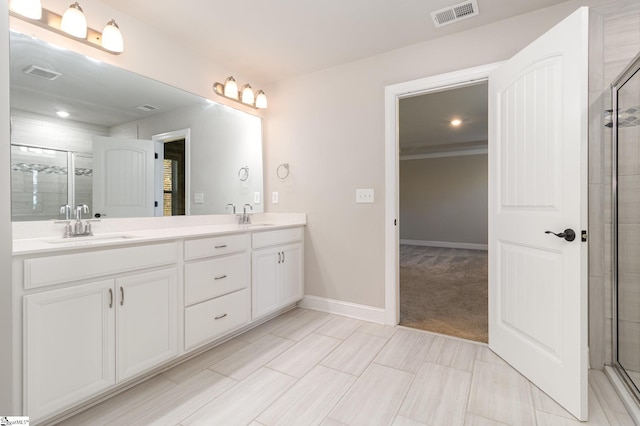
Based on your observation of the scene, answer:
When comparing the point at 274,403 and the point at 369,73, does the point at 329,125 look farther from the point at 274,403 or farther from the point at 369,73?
the point at 274,403

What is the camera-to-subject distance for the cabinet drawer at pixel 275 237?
2.51 m

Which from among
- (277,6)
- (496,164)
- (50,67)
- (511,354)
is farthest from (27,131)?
(511,354)

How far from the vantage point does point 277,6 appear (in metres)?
2.04

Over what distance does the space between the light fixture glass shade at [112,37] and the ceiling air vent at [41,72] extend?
33 cm

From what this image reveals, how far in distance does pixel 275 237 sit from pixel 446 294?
2.22 m

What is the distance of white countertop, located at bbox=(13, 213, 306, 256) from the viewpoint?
1.45 m

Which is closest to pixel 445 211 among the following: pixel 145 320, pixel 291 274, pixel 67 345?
pixel 291 274

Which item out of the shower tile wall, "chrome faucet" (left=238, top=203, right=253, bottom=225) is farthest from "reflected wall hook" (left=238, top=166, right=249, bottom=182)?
the shower tile wall

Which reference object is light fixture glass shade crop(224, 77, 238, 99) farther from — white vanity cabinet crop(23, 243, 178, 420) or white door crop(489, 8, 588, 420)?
white door crop(489, 8, 588, 420)

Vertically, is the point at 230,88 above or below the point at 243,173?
above

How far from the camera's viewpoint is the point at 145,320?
172 cm

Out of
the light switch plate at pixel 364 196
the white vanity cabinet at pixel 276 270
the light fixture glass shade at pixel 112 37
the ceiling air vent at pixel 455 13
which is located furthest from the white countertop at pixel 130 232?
the ceiling air vent at pixel 455 13

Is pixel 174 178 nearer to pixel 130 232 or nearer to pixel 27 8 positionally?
pixel 130 232

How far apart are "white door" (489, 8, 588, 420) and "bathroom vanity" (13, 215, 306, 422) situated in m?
1.84
